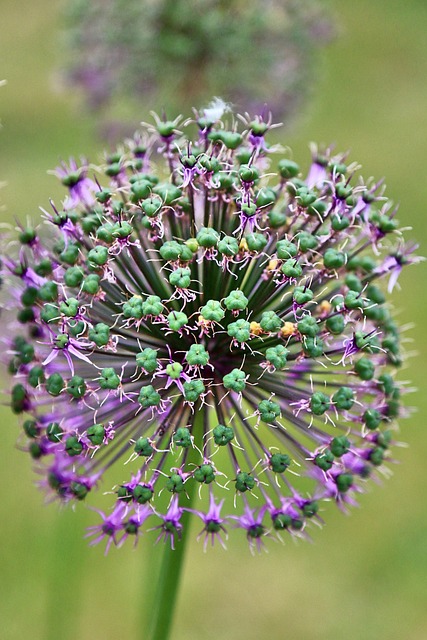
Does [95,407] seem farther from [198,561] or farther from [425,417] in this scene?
[425,417]

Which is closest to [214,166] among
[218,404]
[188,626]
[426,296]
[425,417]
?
[218,404]

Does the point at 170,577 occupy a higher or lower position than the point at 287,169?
lower

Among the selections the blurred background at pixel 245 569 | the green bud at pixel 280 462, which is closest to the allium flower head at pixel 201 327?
the green bud at pixel 280 462

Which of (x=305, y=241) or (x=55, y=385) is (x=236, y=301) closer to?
(x=305, y=241)

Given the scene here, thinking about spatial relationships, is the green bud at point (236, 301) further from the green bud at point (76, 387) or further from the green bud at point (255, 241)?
the green bud at point (76, 387)

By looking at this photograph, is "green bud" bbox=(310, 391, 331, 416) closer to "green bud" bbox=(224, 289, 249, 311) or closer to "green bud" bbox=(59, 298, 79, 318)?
"green bud" bbox=(224, 289, 249, 311)

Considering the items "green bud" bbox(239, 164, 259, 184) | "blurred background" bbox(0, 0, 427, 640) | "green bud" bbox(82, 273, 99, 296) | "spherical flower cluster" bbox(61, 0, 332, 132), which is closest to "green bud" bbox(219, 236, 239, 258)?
"green bud" bbox(239, 164, 259, 184)

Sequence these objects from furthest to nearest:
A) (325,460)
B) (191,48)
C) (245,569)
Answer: (245,569) < (191,48) < (325,460)

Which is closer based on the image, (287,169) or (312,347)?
(312,347)

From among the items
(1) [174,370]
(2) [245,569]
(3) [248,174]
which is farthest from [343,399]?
(2) [245,569]
